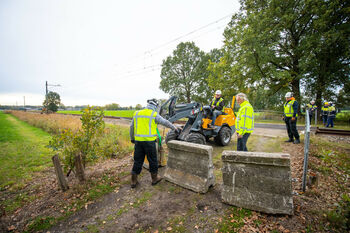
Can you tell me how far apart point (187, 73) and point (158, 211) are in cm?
2808

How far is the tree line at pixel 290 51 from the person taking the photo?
11039 mm

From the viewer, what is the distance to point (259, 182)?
264 centimetres

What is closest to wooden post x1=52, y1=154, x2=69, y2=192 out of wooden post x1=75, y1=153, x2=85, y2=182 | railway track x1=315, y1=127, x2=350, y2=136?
wooden post x1=75, y1=153, x2=85, y2=182

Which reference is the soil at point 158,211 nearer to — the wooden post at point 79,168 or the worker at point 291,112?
the wooden post at point 79,168

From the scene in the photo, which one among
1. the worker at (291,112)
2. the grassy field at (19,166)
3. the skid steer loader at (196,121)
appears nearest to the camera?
the grassy field at (19,166)

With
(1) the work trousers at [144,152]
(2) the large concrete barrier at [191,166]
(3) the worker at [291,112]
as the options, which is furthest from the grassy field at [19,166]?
(3) the worker at [291,112]

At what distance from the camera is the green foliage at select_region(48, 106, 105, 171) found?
3766 millimetres

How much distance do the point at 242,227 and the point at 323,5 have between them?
1534cm

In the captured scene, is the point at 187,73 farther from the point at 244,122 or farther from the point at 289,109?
the point at 244,122

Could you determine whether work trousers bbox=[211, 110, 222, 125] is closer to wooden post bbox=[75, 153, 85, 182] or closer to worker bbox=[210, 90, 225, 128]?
worker bbox=[210, 90, 225, 128]

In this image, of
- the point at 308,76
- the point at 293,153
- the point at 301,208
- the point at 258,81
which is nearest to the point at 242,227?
the point at 301,208

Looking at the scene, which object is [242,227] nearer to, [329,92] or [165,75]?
[329,92]

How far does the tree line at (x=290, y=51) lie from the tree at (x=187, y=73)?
10.6 m

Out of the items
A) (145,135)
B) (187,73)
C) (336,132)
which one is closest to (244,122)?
(145,135)
